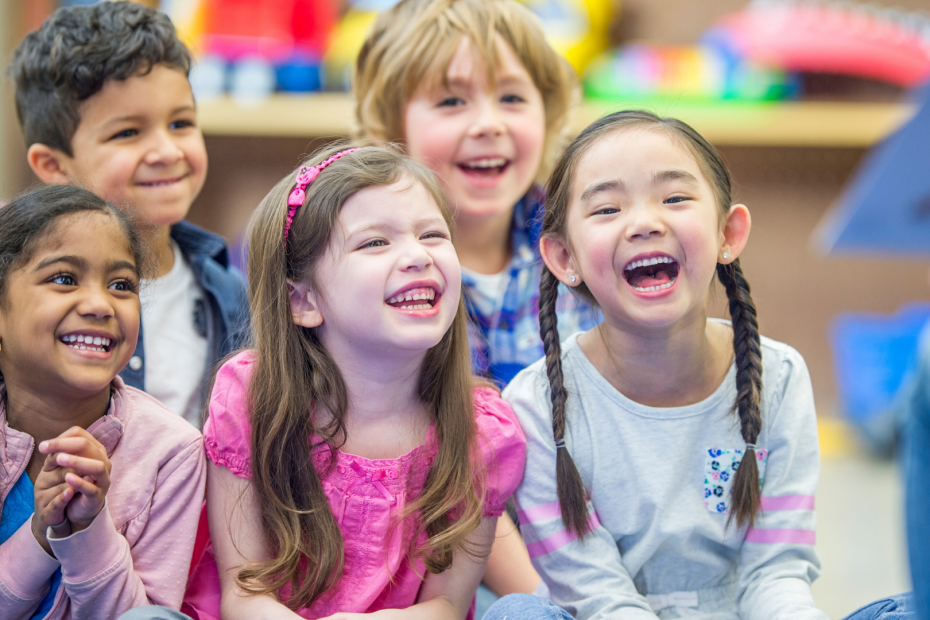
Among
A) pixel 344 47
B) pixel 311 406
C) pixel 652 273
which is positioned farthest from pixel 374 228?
pixel 344 47

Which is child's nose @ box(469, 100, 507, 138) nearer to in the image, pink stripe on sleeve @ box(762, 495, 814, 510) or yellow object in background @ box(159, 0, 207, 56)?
pink stripe on sleeve @ box(762, 495, 814, 510)

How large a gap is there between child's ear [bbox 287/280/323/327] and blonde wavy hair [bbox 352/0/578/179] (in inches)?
17.4

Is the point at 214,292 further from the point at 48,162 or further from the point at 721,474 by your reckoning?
the point at 721,474

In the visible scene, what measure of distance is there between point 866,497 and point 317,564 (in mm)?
1917

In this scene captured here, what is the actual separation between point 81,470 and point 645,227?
0.62 metres

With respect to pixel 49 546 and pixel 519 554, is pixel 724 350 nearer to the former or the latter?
pixel 519 554

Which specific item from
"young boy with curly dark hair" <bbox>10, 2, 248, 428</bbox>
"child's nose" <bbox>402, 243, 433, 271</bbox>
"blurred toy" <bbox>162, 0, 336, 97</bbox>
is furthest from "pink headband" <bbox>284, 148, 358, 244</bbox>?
"blurred toy" <bbox>162, 0, 336, 97</bbox>

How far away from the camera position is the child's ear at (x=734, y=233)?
1.04m

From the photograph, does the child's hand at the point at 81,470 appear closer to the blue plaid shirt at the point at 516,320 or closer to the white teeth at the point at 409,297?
the white teeth at the point at 409,297

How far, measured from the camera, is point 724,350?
43.0 inches

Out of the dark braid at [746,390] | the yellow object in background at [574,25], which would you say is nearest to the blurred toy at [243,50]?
the yellow object in background at [574,25]

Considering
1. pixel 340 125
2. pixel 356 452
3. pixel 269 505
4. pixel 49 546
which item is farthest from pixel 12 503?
pixel 340 125

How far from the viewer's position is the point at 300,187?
1030mm

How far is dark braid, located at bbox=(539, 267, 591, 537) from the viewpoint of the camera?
3.30 feet
